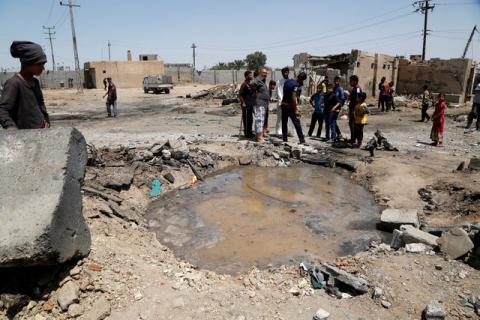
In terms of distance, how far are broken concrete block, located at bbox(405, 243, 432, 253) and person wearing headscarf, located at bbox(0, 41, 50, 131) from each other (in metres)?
4.18

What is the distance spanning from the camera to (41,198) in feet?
9.10

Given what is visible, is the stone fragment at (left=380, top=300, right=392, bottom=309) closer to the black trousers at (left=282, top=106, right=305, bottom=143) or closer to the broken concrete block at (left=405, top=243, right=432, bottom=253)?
the broken concrete block at (left=405, top=243, right=432, bottom=253)

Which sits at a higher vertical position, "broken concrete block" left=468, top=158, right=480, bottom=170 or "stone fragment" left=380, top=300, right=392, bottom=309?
"broken concrete block" left=468, top=158, right=480, bottom=170

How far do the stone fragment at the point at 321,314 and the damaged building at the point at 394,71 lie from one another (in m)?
17.6

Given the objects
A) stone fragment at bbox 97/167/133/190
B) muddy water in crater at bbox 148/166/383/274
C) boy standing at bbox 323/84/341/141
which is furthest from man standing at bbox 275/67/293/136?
stone fragment at bbox 97/167/133/190

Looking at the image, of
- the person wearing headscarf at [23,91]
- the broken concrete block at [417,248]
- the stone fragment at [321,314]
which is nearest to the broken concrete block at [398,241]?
the broken concrete block at [417,248]

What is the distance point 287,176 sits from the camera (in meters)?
6.87

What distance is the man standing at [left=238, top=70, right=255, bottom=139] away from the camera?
8.67m

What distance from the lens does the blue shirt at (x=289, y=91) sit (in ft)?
27.3

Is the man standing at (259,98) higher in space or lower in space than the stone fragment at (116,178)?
higher

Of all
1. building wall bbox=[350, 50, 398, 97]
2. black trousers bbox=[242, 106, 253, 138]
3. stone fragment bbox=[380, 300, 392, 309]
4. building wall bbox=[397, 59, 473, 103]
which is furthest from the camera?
building wall bbox=[397, 59, 473, 103]

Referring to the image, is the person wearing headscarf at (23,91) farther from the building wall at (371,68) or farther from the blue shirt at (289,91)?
the building wall at (371,68)

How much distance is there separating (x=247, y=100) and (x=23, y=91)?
6126 mm

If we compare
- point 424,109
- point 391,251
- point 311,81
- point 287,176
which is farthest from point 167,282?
point 311,81
